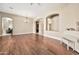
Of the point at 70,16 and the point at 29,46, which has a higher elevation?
the point at 70,16

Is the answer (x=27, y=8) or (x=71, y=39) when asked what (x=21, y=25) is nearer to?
(x=27, y=8)

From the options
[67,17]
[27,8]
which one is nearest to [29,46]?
[27,8]

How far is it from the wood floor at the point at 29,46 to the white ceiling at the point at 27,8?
0.56m

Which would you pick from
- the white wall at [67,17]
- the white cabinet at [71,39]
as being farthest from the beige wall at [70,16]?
the white cabinet at [71,39]

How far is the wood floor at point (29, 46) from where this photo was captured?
107 inches

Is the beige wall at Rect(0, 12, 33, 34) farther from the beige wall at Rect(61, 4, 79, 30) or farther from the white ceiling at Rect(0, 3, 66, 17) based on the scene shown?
the beige wall at Rect(61, 4, 79, 30)

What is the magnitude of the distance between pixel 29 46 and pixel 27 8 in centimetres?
88

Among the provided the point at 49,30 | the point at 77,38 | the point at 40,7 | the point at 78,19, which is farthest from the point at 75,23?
the point at 40,7

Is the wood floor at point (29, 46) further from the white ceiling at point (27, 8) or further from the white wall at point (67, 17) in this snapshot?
the white ceiling at point (27, 8)

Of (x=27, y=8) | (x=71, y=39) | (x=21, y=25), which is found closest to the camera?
(x=71, y=39)

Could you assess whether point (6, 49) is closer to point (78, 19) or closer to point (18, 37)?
point (18, 37)

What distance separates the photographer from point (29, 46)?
111 inches

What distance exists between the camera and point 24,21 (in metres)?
2.96

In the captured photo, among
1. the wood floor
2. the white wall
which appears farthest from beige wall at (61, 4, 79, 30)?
the wood floor
